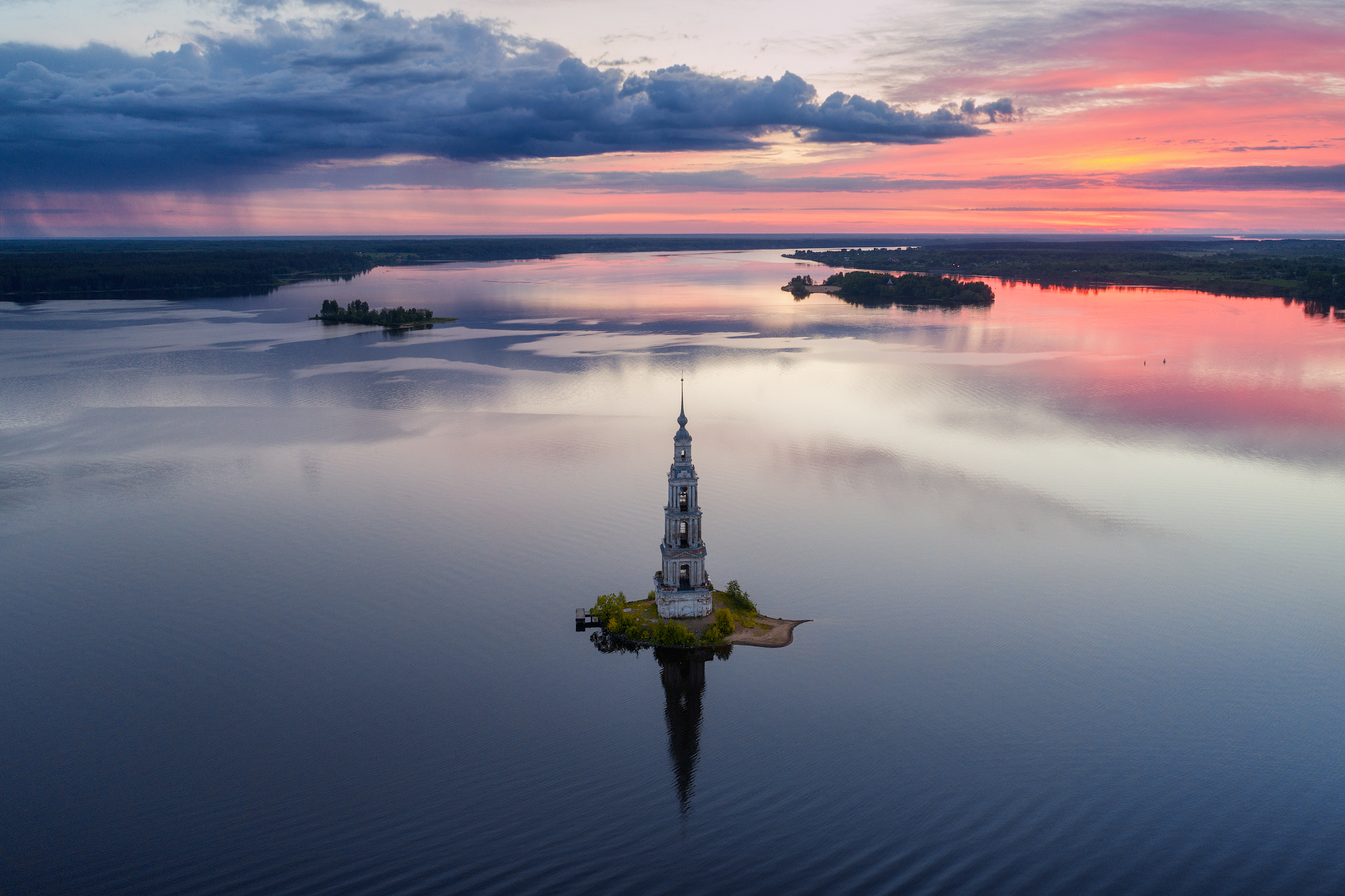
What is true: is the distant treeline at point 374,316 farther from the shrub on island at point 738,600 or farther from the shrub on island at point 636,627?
the shrub on island at point 738,600

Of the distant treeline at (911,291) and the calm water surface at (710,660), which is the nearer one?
the calm water surface at (710,660)

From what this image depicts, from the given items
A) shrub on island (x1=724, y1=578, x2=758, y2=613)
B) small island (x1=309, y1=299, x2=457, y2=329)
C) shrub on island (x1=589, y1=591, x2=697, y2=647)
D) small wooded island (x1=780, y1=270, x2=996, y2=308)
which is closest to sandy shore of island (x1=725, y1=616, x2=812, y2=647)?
shrub on island (x1=724, y1=578, x2=758, y2=613)

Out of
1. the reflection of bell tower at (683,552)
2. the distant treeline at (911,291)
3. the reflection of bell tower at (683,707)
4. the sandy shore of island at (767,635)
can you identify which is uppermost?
the distant treeline at (911,291)

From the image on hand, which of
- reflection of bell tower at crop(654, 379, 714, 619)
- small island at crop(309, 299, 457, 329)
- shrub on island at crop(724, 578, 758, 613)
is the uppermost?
small island at crop(309, 299, 457, 329)

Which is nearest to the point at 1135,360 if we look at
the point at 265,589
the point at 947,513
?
the point at 947,513

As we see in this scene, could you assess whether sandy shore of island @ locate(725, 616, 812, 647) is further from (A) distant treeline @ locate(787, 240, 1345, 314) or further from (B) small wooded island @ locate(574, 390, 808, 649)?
(A) distant treeline @ locate(787, 240, 1345, 314)

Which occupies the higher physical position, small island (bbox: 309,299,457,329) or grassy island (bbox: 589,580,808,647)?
small island (bbox: 309,299,457,329)

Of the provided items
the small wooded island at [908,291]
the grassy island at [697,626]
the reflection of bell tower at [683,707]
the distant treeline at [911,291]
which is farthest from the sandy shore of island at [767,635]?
the distant treeline at [911,291]
